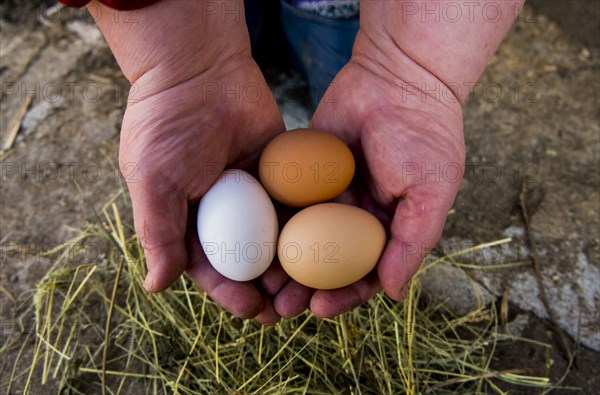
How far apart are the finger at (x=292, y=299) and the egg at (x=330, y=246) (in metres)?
0.05

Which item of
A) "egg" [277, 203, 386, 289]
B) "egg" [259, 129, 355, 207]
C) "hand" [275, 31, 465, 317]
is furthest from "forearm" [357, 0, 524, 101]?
"egg" [277, 203, 386, 289]

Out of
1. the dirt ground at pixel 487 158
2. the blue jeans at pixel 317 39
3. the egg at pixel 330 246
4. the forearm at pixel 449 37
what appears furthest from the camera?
the blue jeans at pixel 317 39

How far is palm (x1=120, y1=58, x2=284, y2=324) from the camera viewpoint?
1218 mm

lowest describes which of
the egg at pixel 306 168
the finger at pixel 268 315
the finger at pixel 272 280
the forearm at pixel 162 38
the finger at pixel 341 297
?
the finger at pixel 268 315

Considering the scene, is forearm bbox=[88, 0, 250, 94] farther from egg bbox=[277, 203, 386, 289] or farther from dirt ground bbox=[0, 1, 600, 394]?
dirt ground bbox=[0, 1, 600, 394]

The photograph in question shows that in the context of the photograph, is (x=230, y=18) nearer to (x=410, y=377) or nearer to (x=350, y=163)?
(x=350, y=163)

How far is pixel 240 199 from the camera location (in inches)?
49.7

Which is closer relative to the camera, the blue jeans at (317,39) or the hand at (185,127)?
the hand at (185,127)

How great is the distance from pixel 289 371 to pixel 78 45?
62.9 inches

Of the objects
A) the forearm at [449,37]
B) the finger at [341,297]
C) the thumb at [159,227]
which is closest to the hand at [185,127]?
the thumb at [159,227]

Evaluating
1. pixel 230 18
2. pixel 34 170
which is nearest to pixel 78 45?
pixel 34 170

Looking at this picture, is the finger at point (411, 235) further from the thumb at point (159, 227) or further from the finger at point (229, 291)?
the thumb at point (159, 227)

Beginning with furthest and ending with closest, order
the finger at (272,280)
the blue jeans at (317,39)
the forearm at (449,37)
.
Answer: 1. the blue jeans at (317,39)
2. the forearm at (449,37)
3. the finger at (272,280)

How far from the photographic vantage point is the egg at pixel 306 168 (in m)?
1.29
